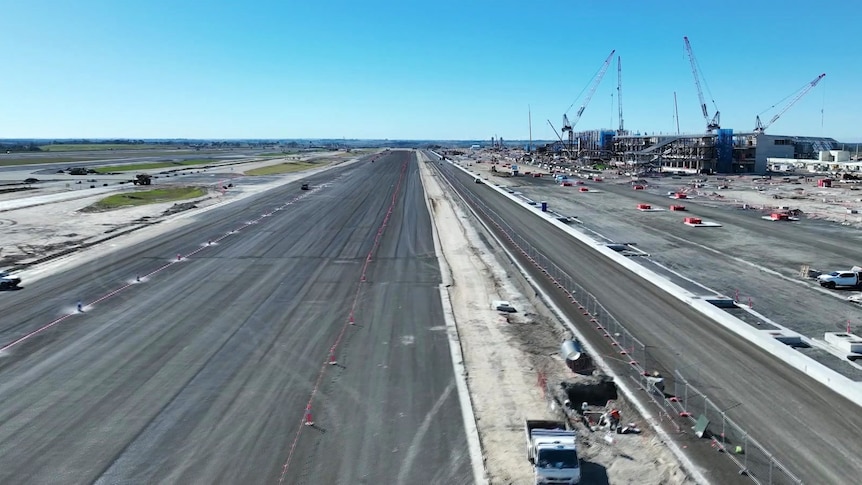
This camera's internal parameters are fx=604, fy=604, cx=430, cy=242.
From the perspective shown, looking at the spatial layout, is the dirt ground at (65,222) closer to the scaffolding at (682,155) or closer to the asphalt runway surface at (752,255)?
the asphalt runway surface at (752,255)

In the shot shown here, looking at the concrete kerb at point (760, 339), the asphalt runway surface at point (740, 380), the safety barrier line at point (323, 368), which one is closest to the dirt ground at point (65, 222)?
the safety barrier line at point (323, 368)

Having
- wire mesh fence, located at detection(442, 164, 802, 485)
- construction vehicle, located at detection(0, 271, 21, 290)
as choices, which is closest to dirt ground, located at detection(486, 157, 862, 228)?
wire mesh fence, located at detection(442, 164, 802, 485)

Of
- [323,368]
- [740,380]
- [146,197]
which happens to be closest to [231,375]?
[323,368]

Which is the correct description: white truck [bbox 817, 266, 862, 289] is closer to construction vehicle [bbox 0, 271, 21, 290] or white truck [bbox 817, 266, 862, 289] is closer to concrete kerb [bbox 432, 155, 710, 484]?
concrete kerb [bbox 432, 155, 710, 484]

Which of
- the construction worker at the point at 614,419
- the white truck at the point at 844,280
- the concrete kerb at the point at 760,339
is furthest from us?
the white truck at the point at 844,280

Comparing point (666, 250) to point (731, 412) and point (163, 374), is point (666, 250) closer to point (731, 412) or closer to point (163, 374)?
point (731, 412)

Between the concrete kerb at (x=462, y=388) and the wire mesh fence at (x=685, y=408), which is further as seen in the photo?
the concrete kerb at (x=462, y=388)

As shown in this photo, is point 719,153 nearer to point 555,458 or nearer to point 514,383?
point 514,383
